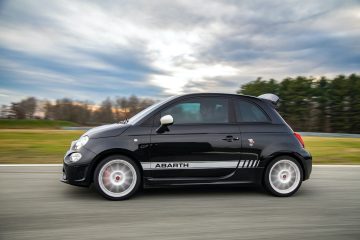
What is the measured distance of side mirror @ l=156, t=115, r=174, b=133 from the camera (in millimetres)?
5930

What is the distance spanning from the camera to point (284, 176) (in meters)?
6.43

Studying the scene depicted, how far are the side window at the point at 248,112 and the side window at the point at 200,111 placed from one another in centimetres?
20

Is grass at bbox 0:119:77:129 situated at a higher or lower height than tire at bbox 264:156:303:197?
higher

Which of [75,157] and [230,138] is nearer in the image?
[75,157]

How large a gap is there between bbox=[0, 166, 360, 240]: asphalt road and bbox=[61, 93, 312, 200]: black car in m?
0.30

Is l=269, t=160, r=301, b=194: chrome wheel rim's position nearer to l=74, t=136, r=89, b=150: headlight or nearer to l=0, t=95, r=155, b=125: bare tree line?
l=74, t=136, r=89, b=150: headlight

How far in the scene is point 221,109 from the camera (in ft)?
21.1

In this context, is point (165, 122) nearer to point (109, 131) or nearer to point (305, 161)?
point (109, 131)

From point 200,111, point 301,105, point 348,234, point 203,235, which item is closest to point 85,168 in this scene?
point 200,111

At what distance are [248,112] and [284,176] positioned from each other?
3.68 feet

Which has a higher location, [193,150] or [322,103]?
[322,103]

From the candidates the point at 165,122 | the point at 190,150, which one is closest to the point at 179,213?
the point at 190,150

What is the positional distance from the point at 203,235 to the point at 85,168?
2.27 m

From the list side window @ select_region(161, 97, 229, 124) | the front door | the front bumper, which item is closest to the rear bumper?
→ the front door
